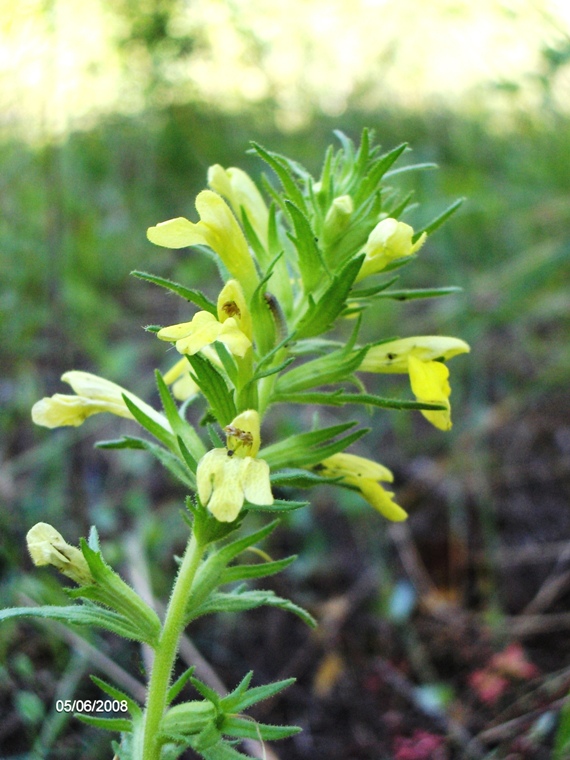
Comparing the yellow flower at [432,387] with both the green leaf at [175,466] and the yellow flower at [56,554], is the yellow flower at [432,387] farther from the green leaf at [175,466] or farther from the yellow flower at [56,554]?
the yellow flower at [56,554]

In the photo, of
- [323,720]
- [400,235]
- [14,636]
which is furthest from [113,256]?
[400,235]

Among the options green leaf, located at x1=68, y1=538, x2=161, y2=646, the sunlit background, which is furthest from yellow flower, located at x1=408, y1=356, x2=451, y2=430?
the sunlit background

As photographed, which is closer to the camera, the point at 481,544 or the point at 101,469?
the point at 481,544

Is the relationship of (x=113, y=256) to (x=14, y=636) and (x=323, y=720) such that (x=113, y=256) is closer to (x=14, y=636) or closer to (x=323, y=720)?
(x=14, y=636)

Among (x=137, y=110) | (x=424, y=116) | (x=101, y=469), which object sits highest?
(x=137, y=110)

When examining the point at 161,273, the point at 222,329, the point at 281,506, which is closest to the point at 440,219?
the point at 222,329

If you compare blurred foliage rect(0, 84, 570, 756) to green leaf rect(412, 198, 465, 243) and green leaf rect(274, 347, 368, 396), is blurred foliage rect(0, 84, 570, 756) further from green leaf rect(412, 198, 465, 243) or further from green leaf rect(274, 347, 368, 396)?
green leaf rect(412, 198, 465, 243)

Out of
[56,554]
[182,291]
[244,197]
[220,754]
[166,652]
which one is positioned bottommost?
[220,754]

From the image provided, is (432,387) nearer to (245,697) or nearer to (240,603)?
(240,603)
